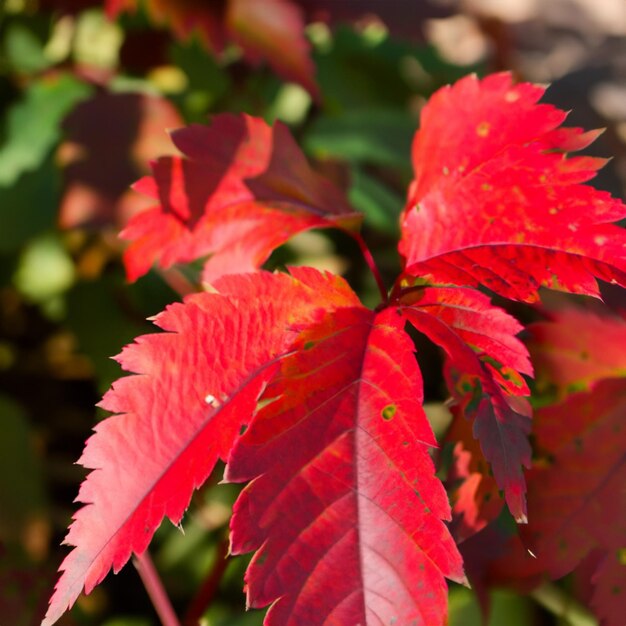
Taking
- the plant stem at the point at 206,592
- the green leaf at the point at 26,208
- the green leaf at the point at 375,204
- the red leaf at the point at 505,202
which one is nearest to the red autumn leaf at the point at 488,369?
the red leaf at the point at 505,202

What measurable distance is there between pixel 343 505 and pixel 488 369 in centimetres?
12

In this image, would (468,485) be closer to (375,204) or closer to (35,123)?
(375,204)

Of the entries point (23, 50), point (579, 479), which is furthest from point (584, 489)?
point (23, 50)

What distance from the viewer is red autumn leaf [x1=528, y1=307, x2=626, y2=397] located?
0.59 meters

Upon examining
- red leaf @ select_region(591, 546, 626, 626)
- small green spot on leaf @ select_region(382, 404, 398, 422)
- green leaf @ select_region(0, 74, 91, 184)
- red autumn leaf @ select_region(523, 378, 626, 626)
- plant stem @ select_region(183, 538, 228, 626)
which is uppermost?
small green spot on leaf @ select_region(382, 404, 398, 422)

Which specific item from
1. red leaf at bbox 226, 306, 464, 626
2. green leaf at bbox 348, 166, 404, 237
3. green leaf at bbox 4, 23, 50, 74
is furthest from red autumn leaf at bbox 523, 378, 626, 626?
green leaf at bbox 4, 23, 50, 74

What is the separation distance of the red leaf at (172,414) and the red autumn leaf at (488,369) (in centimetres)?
8

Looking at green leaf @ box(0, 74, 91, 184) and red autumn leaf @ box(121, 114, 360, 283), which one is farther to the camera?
green leaf @ box(0, 74, 91, 184)

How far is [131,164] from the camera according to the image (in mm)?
920

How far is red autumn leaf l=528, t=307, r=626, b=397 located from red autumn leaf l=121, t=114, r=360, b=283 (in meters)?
0.19

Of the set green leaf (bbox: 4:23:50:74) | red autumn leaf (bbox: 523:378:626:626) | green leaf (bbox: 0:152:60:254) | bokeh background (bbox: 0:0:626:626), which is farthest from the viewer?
green leaf (bbox: 4:23:50:74)

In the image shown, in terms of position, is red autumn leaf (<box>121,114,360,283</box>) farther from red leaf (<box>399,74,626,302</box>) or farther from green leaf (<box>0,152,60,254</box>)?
green leaf (<box>0,152,60,254</box>)

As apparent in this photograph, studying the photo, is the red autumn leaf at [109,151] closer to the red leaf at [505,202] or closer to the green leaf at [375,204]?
the green leaf at [375,204]

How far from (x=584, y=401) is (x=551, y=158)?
7.7 inches
